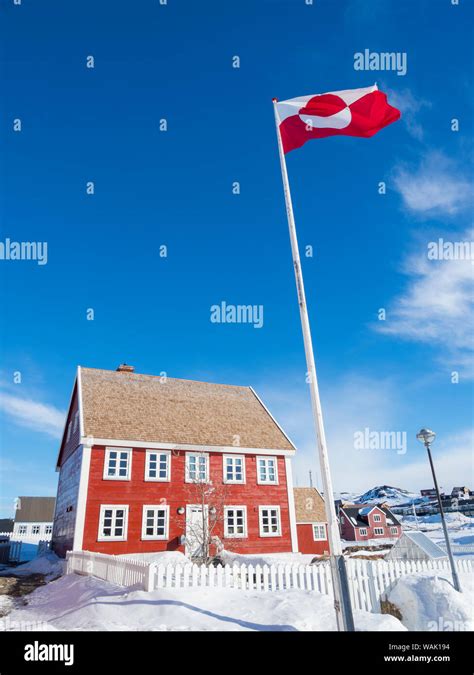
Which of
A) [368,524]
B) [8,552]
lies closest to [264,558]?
[8,552]

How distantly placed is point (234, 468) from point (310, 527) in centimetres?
1136

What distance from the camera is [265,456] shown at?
983 inches

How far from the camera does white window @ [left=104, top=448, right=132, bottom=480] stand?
67.9 feet

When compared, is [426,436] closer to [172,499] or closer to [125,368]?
[172,499]

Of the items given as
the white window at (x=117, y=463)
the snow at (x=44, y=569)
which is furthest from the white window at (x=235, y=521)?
the snow at (x=44, y=569)

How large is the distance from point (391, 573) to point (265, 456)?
1356cm

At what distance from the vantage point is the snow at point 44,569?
18.6 meters

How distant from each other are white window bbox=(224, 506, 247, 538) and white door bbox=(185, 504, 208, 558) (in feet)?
4.61

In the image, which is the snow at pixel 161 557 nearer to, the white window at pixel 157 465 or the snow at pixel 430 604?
the white window at pixel 157 465

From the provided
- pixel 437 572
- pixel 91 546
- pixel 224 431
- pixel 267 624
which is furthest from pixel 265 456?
pixel 267 624

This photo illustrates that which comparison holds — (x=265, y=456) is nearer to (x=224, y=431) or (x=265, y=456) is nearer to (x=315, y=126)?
(x=224, y=431)

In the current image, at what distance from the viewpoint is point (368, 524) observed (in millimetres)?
64250

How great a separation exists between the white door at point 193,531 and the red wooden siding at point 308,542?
11929mm

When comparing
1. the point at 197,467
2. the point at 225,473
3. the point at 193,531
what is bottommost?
the point at 193,531
